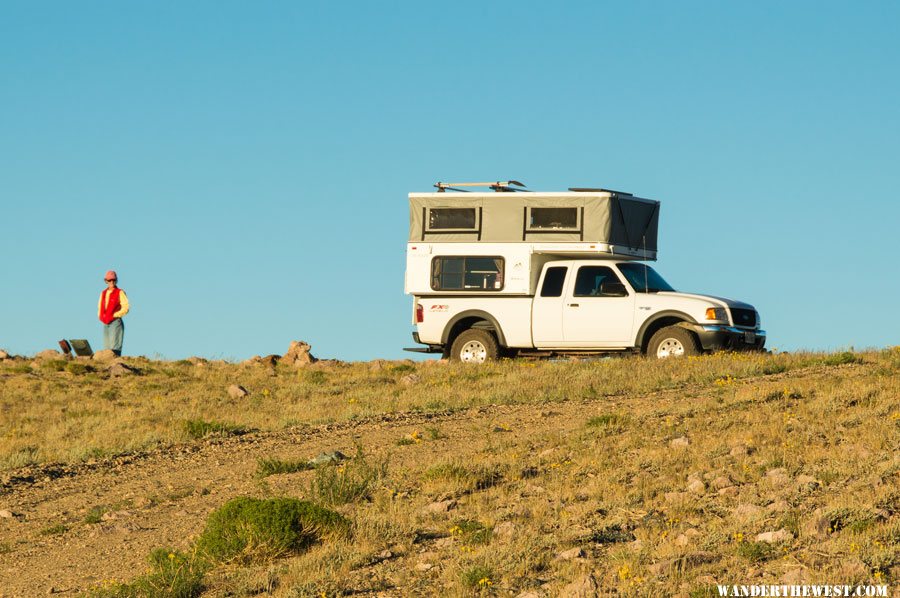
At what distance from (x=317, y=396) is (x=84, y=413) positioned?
12.3 feet

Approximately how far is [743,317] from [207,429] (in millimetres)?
9050

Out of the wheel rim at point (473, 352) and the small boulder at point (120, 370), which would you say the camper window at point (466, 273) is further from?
the small boulder at point (120, 370)

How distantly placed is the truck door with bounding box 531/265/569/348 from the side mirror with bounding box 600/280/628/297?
2.29ft

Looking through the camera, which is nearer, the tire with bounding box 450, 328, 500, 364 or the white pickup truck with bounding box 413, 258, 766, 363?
the white pickup truck with bounding box 413, 258, 766, 363

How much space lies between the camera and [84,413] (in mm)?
20703

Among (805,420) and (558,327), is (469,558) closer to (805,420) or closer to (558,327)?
(805,420)

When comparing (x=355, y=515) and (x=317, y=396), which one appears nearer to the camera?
(x=355, y=515)

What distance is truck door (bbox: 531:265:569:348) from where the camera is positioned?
2159 centimetres

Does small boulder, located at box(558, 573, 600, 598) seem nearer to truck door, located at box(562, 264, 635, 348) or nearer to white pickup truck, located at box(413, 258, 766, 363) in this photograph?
white pickup truck, located at box(413, 258, 766, 363)

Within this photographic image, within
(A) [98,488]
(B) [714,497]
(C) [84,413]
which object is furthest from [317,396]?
(B) [714,497]

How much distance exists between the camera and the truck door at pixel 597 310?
→ 21.1 m

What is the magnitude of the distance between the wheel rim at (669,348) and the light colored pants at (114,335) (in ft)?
33.9

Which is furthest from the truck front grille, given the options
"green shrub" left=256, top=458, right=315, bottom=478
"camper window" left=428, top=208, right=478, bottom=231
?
"green shrub" left=256, top=458, right=315, bottom=478

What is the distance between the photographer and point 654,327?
2119 cm
